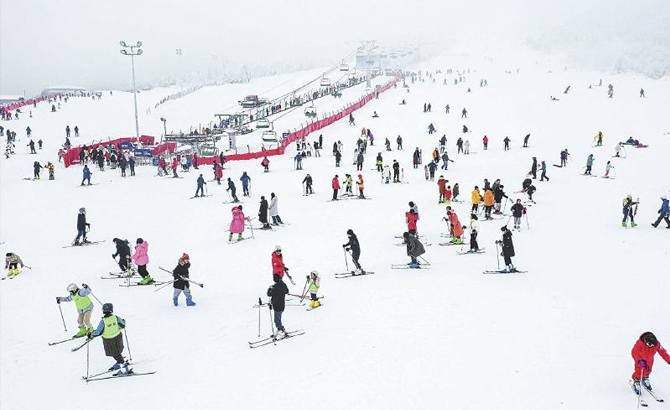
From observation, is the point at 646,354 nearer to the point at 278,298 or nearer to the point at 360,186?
the point at 278,298

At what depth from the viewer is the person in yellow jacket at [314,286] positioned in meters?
11.0

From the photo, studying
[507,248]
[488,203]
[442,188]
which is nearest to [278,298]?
[507,248]

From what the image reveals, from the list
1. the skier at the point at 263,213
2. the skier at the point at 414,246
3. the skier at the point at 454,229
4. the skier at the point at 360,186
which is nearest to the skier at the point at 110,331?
the skier at the point at 414,246

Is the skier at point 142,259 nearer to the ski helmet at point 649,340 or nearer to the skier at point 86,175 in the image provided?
the ski helmet at point 649,340

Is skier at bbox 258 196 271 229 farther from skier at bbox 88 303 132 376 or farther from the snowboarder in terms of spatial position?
skier at bbox 88 303 132 376

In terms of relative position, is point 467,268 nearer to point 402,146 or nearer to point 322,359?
point 322,359

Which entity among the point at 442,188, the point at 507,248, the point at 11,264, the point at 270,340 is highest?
the point at 442,188

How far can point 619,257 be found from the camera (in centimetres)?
1432

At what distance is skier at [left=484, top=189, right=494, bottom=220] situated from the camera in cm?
1827

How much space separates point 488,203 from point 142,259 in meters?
12.6

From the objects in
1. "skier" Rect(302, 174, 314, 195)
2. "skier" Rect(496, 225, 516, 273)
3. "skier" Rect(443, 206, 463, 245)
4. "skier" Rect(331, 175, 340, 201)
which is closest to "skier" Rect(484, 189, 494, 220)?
"skier" Rect(443, 206, 463, 245)

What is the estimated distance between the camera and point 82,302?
33.5ft

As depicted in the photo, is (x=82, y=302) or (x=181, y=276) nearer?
(x=82, y=302)

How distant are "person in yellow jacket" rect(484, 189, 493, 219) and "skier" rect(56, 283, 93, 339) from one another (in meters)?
13.9
